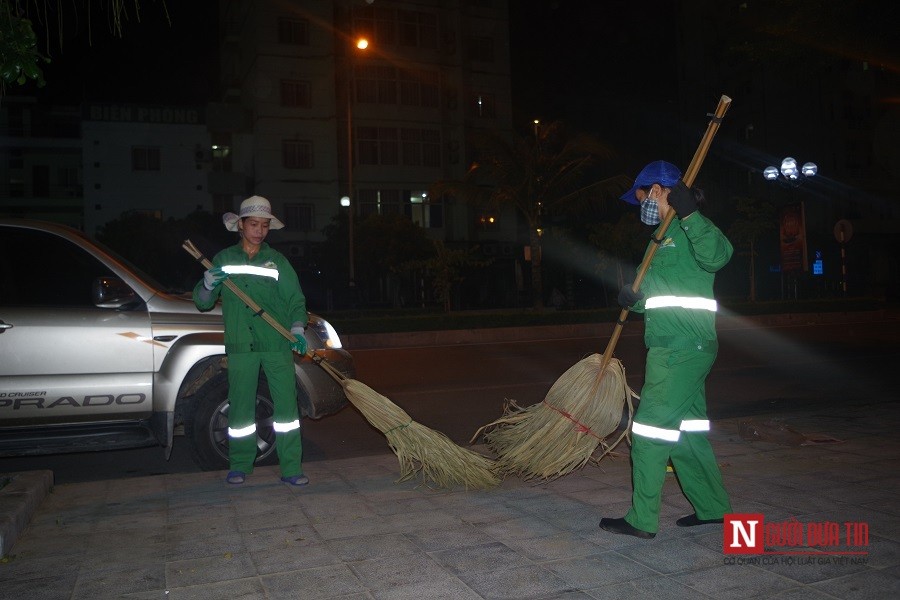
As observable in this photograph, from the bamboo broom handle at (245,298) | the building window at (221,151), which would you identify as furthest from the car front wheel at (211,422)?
the building window at (221,151)

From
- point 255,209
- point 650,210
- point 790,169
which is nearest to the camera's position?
point 650,210

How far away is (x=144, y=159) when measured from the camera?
148 ft

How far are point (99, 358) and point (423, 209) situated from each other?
37709 millimetres

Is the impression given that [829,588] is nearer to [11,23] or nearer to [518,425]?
[518,425]

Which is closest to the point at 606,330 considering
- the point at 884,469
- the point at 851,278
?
the point at 884,469

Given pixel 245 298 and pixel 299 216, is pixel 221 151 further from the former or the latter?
pixel 245 298

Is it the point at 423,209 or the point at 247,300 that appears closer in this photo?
the point at 247,300

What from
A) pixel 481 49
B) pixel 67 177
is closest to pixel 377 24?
pixel 481 49

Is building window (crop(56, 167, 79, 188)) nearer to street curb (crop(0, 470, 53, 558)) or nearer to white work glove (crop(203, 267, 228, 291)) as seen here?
street curb (crop(0, 470, 53, 558))

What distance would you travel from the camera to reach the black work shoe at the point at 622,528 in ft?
14.0

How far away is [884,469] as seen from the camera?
5703 millimetres

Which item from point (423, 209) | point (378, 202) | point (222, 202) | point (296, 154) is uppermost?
point (296, 154)

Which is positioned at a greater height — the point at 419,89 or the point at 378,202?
the point at 419,89

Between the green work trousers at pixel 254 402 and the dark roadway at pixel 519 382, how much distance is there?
141 cm
